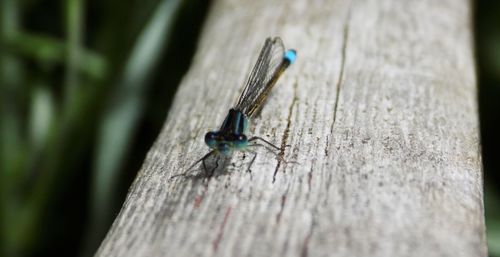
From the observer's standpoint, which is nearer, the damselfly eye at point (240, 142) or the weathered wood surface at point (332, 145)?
the weathered wood surface at point (332, 145)

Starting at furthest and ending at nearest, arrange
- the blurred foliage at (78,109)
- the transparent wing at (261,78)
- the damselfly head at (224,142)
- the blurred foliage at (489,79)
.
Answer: the blurred foliage at (489,79) < the blurred foliage at (78,109) < the transparent wing at (261,78) < the damselfly head at (224,142)

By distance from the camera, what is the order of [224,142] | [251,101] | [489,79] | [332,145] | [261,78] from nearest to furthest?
[332,145]
[224,142]
[251,101]
[261,78]
[489,79]

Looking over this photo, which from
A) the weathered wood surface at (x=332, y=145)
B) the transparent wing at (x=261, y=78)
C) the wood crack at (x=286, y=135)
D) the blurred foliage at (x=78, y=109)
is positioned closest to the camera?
the weathered wood surface at (x=332, y=145)

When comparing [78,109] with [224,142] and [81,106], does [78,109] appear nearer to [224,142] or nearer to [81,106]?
[81,106]

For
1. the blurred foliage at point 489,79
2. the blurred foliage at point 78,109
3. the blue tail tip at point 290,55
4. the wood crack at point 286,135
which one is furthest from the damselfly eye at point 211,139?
the blurred foliage at point 489,79

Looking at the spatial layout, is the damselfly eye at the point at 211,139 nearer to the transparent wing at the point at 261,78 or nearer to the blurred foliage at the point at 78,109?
the transparent wing at the point at 261,78

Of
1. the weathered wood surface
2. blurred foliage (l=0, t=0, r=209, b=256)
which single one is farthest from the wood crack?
blurred foliage (l=0, t=0, r=209, b=256)

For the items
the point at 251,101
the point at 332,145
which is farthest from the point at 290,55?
the point at 332,145
